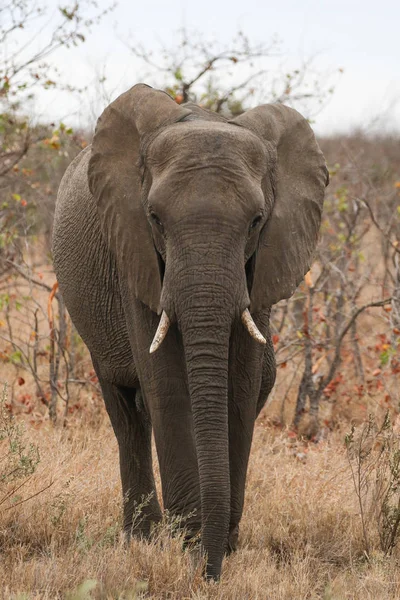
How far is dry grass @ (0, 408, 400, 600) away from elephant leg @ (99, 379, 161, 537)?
152 millimetres

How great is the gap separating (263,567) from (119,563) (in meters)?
0.67

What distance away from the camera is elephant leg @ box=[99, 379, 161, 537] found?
17.8 ft

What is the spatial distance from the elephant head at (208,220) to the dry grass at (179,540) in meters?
0.31

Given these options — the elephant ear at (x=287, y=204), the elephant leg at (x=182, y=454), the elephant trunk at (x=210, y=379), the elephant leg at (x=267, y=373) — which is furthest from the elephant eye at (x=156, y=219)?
the elephant leg at (x=267, y=373)

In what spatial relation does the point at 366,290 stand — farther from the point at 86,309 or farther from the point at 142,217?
the point at 142,217

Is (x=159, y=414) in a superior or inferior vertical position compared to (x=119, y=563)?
superior

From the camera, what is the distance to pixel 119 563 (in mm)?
4172

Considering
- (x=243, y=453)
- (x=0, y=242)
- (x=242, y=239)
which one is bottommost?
(x=243, y=453)

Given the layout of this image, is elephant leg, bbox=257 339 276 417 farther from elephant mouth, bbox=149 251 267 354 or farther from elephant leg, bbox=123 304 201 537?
elephant mouth, bbox=149 251 267 354

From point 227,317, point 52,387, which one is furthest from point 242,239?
point 52,387

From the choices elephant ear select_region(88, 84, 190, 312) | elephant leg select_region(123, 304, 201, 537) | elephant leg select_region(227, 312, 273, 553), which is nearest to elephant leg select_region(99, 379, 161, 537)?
elephant leg select_region(227, 312, 273, 553)

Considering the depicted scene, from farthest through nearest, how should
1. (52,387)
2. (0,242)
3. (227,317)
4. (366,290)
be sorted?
(366,290)
(0,242)
(52,387)
(227,317)

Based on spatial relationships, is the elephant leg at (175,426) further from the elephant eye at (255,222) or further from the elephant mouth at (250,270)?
the elephant eye at (255,222)

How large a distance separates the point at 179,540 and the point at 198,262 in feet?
4.13
